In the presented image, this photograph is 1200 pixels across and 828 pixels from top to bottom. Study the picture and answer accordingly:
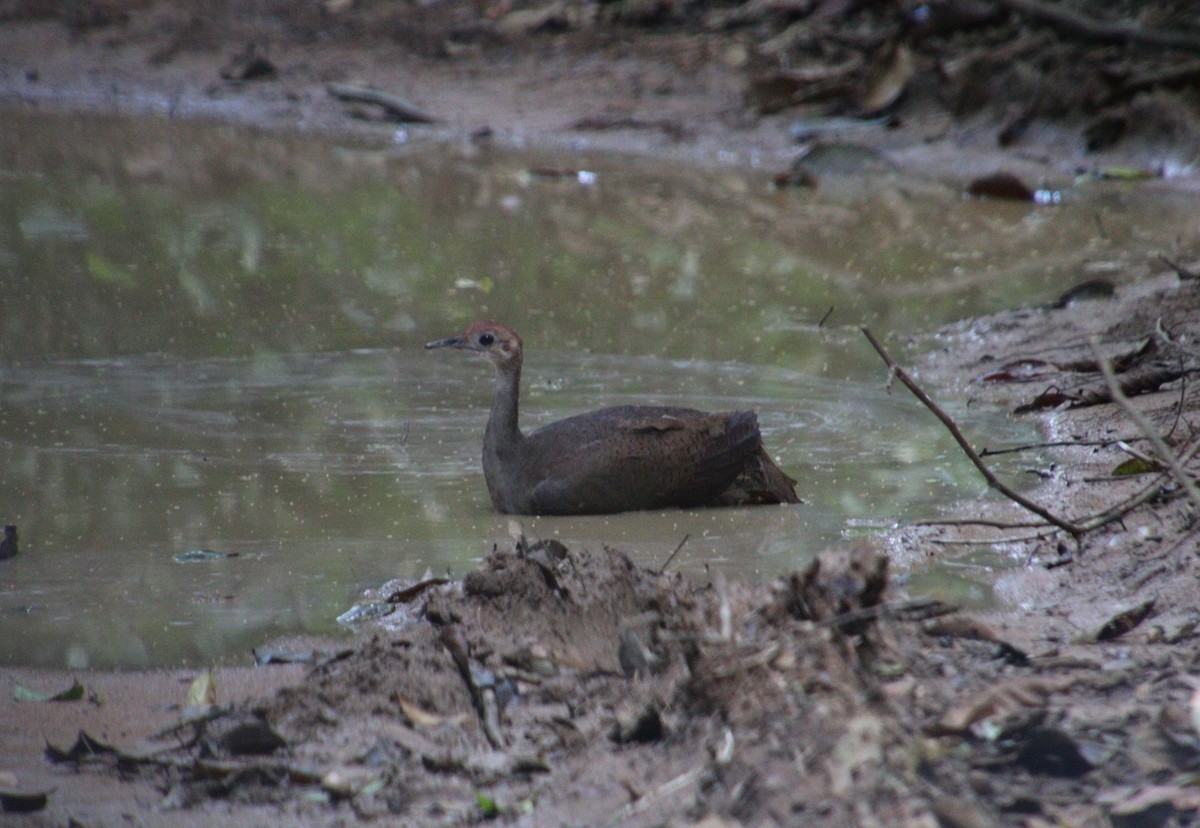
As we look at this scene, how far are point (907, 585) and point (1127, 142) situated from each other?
37.3 feet

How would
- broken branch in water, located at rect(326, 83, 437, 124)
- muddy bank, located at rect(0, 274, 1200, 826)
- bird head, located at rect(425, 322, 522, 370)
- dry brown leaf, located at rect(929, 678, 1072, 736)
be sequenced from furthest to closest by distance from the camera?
broken branch in water, located at rect(326, 83, 437, 124)
bird head, located at rect(425, 322, 522, 370)
dry brown leaf, located at rect(929, 678, 1072, 736)
muddy bank, located at rect(0, 274, 1200, 826)

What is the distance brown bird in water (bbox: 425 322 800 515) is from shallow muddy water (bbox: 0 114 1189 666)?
138mm

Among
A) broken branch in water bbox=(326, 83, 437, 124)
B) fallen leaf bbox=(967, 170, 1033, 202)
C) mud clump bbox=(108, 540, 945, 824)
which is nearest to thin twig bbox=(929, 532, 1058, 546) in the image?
mud clump bbox=(108, 540, 945, 824)

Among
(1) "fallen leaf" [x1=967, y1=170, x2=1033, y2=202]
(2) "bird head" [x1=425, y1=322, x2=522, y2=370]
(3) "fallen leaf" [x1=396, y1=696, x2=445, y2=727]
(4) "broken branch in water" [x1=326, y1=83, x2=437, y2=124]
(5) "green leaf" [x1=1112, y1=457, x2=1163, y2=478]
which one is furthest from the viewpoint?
A: (4) "broken branch in water" [x1=326, y1=83, x2=437, y2=124]

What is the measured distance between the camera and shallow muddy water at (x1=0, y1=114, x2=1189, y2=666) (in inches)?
207

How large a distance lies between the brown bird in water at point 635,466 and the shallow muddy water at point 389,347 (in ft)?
0.45

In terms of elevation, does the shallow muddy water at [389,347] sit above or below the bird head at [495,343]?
below

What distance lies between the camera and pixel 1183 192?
1359cm

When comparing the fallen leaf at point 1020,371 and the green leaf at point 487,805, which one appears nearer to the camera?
the green leaf at point 487,805

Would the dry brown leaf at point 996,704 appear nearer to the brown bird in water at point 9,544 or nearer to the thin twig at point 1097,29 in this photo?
the brown bird in water at point 9,544

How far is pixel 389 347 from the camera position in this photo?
338 inches

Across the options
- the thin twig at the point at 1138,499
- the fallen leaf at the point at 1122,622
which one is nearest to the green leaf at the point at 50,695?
the fallen leaf at the point at 1122,622

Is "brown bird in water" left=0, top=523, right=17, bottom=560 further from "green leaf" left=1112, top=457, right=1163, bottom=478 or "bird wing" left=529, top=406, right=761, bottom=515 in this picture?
"green leaf" left=1112, top=457, right=1163, bottom=478

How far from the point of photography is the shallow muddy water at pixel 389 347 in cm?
527
